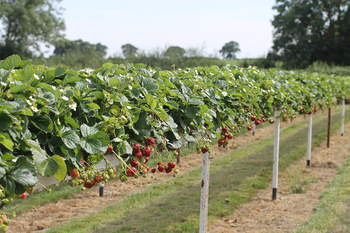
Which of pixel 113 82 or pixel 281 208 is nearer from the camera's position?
pixel 113 82

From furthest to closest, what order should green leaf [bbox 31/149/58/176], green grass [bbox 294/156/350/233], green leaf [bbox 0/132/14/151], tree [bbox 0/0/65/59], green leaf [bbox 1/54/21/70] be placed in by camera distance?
1. tree [bbox 0/0/65/59]
2. green grass [bbox 294/156/350/233]
3. green leaf [bbox 1/54/21/70]
4. green leaf [bbox 31/149/58/176]
5. green leaf [bbox 0/132/14/151]

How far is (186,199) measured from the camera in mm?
4945

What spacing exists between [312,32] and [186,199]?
27.9 meters

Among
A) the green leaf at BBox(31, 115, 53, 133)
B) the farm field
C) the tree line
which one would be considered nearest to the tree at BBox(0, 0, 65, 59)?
the tree line

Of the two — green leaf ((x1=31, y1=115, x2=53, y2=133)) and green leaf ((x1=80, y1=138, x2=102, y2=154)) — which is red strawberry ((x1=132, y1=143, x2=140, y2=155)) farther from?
green leaf ((x1=31, y1=115, x2=53, y2=133))

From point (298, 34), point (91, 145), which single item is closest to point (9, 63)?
point (91, 145)

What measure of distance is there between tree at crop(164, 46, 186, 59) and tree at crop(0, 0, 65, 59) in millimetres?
11838

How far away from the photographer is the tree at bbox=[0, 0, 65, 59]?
59.2 ft

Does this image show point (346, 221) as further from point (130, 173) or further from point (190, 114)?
point (130, 173)

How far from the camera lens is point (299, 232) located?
3.59 m

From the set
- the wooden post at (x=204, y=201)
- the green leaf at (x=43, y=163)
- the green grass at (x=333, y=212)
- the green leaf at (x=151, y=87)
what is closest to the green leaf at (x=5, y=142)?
the green leaf at (x=43, y=163)

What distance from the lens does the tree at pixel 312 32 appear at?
87.6 ft

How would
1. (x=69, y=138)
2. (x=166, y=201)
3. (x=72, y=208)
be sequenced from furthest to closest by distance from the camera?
(x=166, y=201)
(x=72, y=208)
(x=69, y=138)

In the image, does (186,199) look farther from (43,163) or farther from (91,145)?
(43,163)
